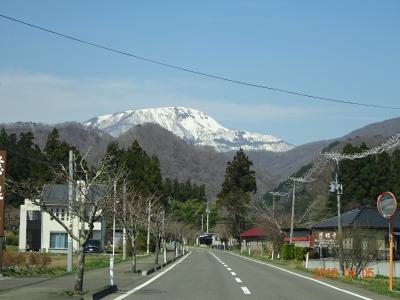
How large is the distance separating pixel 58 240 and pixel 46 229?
5.98 feet

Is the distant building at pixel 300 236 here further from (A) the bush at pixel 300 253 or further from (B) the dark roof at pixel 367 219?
(B) the dark roof at pixel 367 219

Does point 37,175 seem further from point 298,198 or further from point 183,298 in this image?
point 183,298

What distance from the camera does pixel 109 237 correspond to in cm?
8394

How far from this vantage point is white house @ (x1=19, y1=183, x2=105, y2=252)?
66.6 m

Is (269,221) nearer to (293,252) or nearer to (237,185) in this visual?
(293,252)

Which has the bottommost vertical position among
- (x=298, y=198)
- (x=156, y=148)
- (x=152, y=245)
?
(x=152, y=245)

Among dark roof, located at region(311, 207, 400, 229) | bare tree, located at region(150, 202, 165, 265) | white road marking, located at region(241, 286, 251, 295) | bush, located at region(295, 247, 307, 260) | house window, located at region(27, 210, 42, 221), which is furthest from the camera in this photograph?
house window, located at region(27, 210, 42, 221)

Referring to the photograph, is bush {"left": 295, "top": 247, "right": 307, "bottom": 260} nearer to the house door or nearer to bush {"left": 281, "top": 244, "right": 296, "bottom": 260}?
bush {"left": 281, "top": 244, "right": 296, "bottom": 260}

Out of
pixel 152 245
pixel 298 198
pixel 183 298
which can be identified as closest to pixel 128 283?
pixel 183 298

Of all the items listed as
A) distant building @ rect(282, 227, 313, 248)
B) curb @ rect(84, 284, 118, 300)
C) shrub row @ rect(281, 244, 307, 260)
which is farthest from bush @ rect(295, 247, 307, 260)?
curb @ rect(84, 284, 118, 300)

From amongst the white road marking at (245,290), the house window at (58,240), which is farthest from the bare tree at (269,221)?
the white road marking at (245,290)

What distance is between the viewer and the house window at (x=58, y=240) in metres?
68.1

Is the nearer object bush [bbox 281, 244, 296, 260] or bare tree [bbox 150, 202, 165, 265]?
bare tree [bbox 150, 202, 165, 265]

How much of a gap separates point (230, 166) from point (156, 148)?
100 m
